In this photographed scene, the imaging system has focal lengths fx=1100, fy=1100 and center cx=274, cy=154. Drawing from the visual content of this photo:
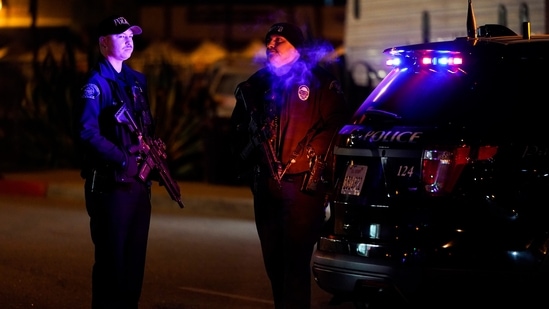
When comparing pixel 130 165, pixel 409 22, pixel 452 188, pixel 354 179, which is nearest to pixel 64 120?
pixel 409 22

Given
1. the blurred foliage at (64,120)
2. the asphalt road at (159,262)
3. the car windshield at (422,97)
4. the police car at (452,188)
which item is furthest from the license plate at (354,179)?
the blurred foliage at (64,120)

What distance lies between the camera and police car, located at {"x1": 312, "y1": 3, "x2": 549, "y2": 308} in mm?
5004

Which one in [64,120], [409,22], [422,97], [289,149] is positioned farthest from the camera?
[64,120]

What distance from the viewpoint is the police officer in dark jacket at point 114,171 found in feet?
19.2

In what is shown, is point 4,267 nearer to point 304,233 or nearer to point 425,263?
point 304,233

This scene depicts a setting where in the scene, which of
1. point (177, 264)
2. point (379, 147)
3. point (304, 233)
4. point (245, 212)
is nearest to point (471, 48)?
point (379, 147)

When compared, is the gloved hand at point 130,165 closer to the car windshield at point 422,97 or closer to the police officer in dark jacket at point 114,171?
the police officer in dark jacket at point 114,171

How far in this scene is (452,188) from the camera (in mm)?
5109

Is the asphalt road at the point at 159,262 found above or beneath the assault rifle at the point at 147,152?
beneath

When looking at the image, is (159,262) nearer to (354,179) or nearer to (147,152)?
(147,152)

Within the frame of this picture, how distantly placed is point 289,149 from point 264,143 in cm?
14

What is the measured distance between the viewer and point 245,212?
12.8 meters

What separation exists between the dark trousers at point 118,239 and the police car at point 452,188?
3.64ft

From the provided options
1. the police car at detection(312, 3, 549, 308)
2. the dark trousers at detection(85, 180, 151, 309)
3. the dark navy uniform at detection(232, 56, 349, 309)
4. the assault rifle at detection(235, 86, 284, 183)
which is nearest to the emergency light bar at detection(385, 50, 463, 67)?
the police car at detection(312, 3, 549, 308)
